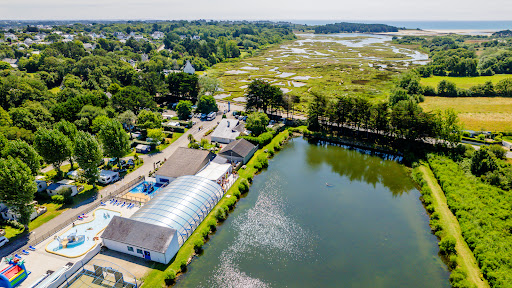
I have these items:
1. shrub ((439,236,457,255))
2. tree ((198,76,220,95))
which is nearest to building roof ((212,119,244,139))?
tree ((198,76,220,95))

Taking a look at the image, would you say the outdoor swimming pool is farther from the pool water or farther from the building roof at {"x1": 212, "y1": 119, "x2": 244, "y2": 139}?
the building roof at {"x1": 212, "y1": 119, "x2": 244, "y2": 139}

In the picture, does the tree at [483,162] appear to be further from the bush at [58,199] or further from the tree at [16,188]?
the tree at [16,188]

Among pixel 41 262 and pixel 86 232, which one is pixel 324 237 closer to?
pixel 86 232

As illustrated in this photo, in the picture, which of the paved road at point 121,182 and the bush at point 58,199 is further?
the bush at point 58,199

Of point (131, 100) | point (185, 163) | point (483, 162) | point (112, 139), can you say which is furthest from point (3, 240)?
point (483, 162)

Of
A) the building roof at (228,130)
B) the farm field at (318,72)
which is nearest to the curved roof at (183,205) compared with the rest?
the building roof at (228,130)
